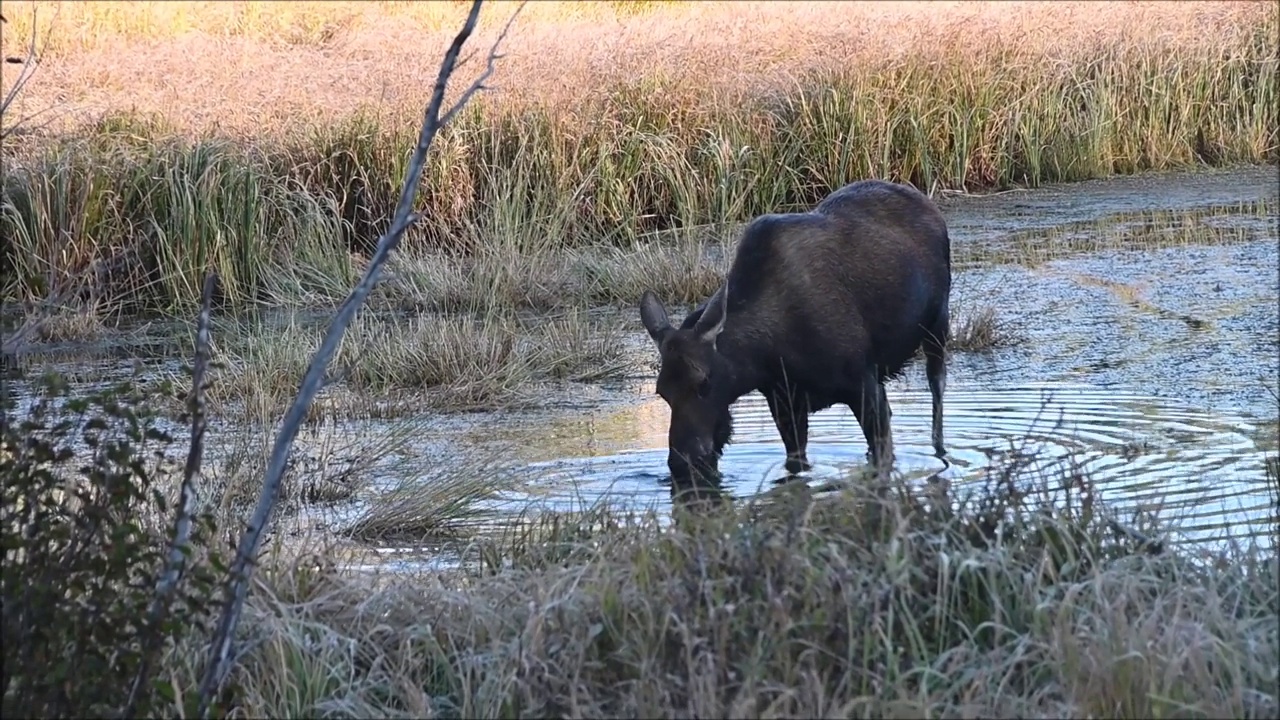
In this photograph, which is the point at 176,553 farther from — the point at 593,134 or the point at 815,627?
the point at 593,134

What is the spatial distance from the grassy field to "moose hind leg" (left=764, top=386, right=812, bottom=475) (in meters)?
3.95

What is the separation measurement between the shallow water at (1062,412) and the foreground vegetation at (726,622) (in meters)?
0.49

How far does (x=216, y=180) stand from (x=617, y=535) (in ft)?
→ 24.8

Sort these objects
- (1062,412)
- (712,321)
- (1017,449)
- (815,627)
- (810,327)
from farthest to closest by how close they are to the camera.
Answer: (810,327)
(712,321)
(1017,449)
(1062,412)
(815,627)

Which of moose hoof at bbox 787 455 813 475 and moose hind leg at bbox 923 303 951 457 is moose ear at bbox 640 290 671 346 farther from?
moose hind leg at bbox 923 303 951 457

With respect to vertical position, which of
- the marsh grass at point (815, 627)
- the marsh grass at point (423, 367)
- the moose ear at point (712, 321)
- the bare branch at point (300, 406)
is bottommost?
the marsh grass at point (423, 367)

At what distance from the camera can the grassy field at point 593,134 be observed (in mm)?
11734

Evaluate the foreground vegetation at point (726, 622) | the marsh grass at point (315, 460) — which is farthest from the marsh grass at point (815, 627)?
the marsh grass at point (315, 460)

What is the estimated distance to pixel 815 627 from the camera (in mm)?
3955

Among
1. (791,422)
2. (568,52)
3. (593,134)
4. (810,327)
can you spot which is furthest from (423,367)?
(568,52)

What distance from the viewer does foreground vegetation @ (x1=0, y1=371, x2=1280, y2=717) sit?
12.2 feet

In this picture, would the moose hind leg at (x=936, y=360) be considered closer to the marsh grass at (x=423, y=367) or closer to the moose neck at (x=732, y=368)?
the moose neck at (x=732, y=368)

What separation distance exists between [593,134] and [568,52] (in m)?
3.15

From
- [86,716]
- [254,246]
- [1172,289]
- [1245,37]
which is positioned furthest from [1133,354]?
[1245,37]
